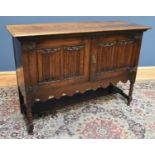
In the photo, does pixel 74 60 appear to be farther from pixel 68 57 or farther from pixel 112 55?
pixel 112 55

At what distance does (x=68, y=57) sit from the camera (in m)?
1.51

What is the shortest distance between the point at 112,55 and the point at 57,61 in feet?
1.70

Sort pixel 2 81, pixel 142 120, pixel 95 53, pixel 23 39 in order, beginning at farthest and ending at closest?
pixel 2 81 → pixel 142 120 → pixel 95 53 → pixel 23 39

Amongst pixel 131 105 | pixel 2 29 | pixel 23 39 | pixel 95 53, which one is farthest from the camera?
pixel 2 29

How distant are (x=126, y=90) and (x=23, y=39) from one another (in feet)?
4.91

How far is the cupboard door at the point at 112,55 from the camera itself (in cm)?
161

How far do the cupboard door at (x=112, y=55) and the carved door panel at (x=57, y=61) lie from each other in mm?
96

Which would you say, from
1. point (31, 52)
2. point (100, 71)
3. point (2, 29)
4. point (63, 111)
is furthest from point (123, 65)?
point (2, 29)

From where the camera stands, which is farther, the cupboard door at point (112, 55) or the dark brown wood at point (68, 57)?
the cupboard door at point (112, 55)

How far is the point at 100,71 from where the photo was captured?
67.6 inches

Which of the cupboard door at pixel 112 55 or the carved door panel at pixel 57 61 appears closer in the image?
the carved door panel at pixel 57 61

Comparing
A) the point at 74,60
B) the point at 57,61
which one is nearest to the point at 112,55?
the point at 74,60

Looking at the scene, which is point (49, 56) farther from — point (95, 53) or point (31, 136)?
point (31, 136)

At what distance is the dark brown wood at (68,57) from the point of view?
138 cm
